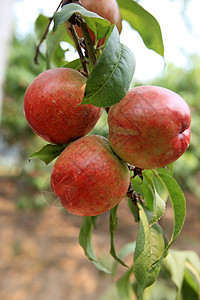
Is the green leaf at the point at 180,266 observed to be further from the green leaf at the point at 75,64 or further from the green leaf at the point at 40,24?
the green leaf at the point at 40,24

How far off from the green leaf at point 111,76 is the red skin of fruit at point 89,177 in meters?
0.10

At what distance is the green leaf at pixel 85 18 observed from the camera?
1.28 feet

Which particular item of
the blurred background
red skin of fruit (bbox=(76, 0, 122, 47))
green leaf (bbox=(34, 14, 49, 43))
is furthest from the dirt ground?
red skin of fruit (bbox=(76, 0, 122, 47))

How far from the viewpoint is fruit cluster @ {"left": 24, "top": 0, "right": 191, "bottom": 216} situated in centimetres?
43

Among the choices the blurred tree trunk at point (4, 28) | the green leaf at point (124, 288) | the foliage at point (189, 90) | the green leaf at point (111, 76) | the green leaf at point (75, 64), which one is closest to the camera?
the green leaf at point (111, 76)

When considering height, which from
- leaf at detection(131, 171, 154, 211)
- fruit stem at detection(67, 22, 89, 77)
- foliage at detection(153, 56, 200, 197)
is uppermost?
fruit stem at detection(67, 22, 89, 77)

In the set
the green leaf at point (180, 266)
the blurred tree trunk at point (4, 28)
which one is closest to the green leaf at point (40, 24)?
the green leaf at point (180, 266)

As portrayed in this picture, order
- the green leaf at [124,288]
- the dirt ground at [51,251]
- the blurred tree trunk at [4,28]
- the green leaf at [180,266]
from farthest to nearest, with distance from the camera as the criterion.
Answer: the dirt ground at [51,251] → the blurred tree trunk at [4,28] → the green leaf at [124,288] → the green leaf at [180,266]

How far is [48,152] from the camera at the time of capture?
529 millimetres

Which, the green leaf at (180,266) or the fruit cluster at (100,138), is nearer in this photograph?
the fruit cluster at (100,138)

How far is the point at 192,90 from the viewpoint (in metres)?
5.27

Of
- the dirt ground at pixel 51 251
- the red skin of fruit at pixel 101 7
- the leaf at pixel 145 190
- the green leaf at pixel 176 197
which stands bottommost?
the dirt ground at pixel 51 251

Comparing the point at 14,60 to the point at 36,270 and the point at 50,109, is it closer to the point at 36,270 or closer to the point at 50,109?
the point at 36,270

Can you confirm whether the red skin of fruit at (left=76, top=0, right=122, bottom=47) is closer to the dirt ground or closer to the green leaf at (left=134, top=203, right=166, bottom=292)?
the green leaf at (left=134, top=203, right=166, bottom=292)
